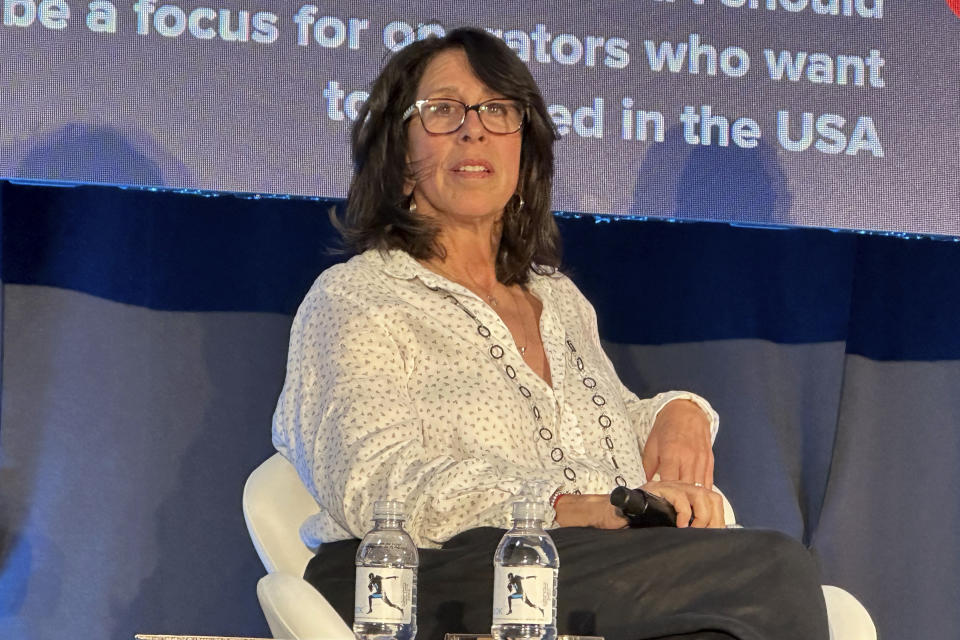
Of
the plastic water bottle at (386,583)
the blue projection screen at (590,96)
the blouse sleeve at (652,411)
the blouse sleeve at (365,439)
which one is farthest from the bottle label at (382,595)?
the blue projection screen at (590,96)

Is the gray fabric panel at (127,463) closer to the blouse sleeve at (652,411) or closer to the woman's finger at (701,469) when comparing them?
the blouse sleeve at (652,411)

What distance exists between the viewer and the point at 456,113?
2543mm

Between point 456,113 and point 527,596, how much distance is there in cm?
119

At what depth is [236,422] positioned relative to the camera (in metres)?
3.27

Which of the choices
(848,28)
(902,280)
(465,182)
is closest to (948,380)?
(902,280)

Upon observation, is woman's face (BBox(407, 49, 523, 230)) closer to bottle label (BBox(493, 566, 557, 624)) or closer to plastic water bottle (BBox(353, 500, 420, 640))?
plastic water bottle (BBox(353, 500, 420, 640))

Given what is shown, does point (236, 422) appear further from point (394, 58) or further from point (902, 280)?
point (902, 280)

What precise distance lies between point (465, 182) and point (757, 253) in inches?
50.6

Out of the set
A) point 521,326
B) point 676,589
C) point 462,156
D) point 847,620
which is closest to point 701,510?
point 676,589

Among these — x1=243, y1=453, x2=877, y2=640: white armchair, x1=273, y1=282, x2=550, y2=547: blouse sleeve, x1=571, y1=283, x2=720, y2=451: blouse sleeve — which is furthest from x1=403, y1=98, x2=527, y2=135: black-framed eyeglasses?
x1=243, y1=453, x2=877, y2=640: white armchair

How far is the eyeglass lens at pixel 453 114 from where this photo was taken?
2539mm

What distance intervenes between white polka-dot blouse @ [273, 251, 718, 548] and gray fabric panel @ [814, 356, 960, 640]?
3.82 feet

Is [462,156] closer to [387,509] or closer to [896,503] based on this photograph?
[387,509]

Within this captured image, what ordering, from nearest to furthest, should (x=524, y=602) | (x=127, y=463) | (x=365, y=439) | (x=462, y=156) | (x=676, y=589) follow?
1. (x=524, y=602)
2. (x=676, y=589)
3. (x=365, y=439)
4. (x=462, y=156)
5. (x=127, y=463)
